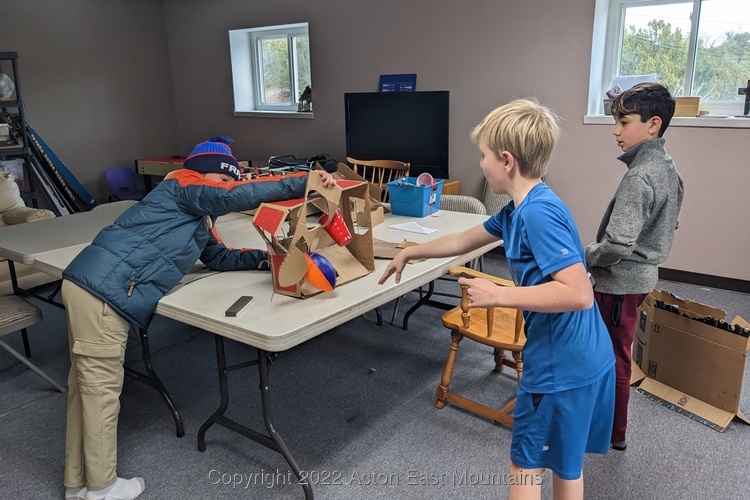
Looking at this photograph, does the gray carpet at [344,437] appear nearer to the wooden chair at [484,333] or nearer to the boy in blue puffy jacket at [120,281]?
the wooden chair at [484,333]

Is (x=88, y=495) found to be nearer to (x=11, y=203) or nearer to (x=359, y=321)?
(x=359, y=321)

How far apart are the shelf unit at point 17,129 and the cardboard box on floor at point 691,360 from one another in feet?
16.2

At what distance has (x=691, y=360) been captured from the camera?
2.38 meters

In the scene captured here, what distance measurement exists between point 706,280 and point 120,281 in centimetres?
376

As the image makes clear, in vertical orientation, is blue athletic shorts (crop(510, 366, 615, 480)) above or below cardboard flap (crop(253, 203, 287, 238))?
below

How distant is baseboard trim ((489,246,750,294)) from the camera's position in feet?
12.4

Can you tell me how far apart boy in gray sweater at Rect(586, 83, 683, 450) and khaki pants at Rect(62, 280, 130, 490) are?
1.57 metres

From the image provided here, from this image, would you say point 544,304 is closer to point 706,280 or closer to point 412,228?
point 412,228

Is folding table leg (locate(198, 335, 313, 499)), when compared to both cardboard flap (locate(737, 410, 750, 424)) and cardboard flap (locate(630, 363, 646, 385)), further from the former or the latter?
cardboard flap (locate(737, 410, 750, 424))

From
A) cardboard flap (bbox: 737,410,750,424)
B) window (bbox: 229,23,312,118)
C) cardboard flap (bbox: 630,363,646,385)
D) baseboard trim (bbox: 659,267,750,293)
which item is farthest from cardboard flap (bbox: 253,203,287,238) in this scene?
window (bbox: 229,23,312,118)

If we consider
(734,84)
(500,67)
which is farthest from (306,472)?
(734,84)

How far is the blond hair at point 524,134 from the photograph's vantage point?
1.29 metres

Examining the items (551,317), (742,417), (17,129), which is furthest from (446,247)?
(17,129)

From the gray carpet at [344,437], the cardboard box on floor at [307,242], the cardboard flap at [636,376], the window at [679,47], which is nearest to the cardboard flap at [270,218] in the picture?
the cardboard box on floor at [307,242]
